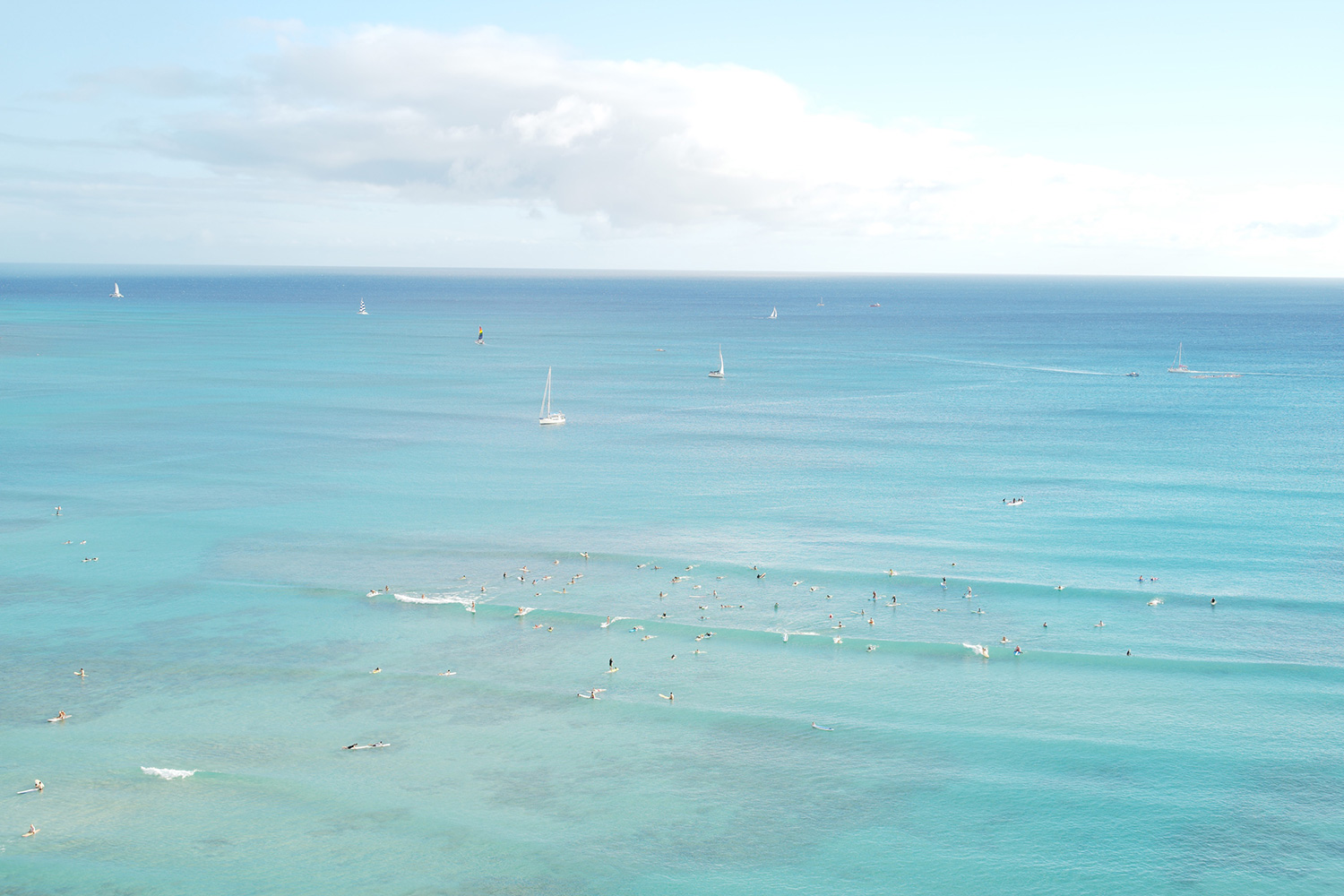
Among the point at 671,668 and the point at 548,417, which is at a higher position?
the point at 548,417

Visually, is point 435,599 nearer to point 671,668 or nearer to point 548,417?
point 671,668

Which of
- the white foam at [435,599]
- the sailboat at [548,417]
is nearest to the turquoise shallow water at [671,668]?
the white foam at [435,599]

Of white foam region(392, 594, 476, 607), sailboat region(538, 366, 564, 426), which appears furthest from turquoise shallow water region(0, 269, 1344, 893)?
sailboat region(538, 366, 564, 426)

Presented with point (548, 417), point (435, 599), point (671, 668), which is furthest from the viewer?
point (548, 417)

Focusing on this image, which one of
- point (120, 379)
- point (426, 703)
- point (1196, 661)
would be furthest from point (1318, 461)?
point (120, 379)

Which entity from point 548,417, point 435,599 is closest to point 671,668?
point 435,599

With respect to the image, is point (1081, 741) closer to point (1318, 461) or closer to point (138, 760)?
point (138, 760)

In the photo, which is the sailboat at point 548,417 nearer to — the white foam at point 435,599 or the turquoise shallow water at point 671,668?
the turquoise shallow water at point 671,668

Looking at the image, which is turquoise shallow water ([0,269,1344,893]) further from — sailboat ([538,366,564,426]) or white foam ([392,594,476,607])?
sailboat ([538,366,564,426])
